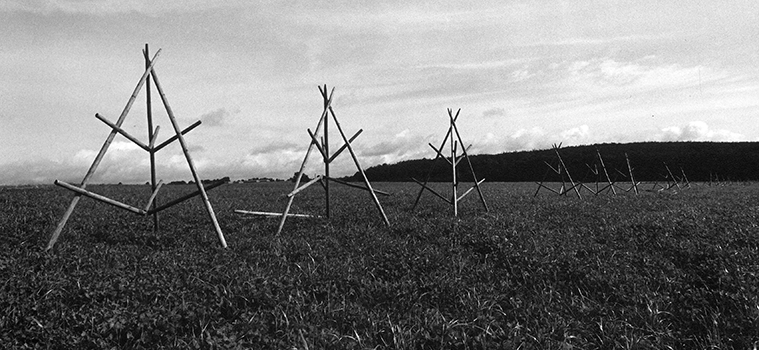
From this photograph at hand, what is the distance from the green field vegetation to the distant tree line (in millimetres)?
50131

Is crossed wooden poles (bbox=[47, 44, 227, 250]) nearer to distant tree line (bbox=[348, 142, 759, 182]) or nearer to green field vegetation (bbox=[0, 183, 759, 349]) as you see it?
green field vegetation (bbox=[0, 183, 759, 349])

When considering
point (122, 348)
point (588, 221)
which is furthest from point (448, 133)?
point (122, 348)

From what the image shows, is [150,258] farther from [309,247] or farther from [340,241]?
[340,241]

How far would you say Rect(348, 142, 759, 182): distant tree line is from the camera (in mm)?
63438

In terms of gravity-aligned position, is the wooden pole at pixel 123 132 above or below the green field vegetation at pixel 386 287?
above

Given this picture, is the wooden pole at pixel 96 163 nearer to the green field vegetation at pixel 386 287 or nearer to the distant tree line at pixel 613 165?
the green field vegetation at pixel 386 287

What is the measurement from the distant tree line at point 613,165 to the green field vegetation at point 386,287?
164ft

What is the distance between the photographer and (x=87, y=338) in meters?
5.79

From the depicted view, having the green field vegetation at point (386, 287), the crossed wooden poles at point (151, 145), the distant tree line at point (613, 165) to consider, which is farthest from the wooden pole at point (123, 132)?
the distant tree line at point (613, 165)

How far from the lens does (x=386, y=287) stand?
25.9 ft

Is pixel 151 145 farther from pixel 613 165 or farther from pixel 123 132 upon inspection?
pixel 613 165

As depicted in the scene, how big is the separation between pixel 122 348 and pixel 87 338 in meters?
0.40

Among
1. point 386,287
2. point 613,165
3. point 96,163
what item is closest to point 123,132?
point 96,163

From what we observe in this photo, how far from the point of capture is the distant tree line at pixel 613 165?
6344cm
